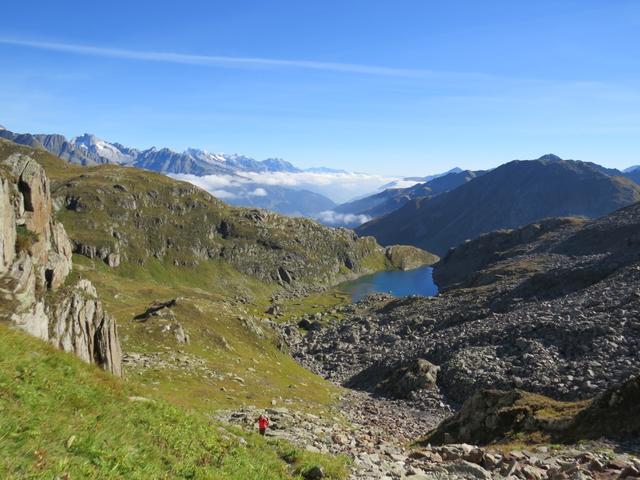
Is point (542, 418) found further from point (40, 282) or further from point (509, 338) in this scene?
point (509, 338)

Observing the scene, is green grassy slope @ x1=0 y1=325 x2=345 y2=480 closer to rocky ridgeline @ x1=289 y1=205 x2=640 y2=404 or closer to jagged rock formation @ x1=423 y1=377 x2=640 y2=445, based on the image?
jagged rock formation @ x1=423 y1=377 x2=640 y2=445

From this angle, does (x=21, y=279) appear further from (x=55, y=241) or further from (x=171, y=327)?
(x=171, y=327)

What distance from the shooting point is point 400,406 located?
7031 cm

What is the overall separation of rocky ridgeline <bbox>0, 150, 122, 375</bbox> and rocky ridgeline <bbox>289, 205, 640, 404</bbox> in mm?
48390

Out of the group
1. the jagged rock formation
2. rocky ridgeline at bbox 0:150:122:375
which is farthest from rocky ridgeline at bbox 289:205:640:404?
rocky ridgeline at bbox 0:150:122:375

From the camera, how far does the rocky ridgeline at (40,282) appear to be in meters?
36.8

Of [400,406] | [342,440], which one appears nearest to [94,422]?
[342,440]

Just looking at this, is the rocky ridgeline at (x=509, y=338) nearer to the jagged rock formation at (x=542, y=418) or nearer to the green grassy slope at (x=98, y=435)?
the jagged rock formation at (x=542, y=418)

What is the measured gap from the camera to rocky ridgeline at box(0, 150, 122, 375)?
36.8 metres

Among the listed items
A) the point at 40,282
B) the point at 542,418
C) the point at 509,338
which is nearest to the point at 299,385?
the point at 509,338

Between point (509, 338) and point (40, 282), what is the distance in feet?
235

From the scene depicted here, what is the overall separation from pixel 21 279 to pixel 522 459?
38.0 meters

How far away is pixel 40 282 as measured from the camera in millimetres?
42062

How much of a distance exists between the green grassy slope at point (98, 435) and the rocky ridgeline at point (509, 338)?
169ft
